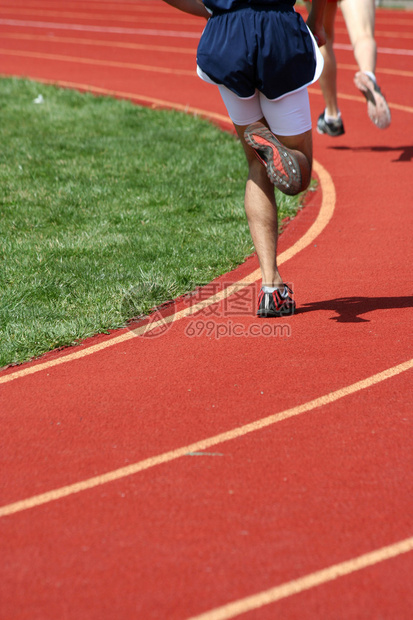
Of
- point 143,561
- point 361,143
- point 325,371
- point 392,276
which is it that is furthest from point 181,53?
point 143,561

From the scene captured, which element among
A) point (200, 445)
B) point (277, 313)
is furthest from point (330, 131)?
point (200, 445)

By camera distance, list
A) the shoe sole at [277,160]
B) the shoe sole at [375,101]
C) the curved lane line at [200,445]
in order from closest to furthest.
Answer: the curved lane line at [200,445] < the shoe sole at [277,160] < the shoe sole at [375,101]

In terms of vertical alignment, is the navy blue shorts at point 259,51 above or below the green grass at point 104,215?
above

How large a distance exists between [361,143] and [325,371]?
5.30 m

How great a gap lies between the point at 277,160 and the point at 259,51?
54 centimetres

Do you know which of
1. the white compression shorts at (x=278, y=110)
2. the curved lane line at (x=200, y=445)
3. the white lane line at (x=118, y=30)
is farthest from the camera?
the white lane line at (x=118, y=30)

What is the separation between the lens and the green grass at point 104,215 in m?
4.92

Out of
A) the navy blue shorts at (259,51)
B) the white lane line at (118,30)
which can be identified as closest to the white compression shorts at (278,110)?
the navy blue shorts at (259,51)

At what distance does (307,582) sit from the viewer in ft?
8.39

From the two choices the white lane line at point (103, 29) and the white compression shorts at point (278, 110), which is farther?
the white lane line at point (103, 29)

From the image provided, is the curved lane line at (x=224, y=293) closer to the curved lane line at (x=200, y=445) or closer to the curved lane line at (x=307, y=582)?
the curved lane line at (x=200, y=445)

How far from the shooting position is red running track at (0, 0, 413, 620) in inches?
101

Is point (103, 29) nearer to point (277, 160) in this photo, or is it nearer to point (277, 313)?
point (277, 313)

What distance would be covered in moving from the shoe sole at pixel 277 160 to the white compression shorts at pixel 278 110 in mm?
170
